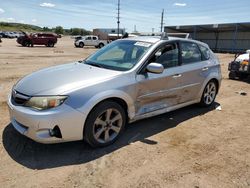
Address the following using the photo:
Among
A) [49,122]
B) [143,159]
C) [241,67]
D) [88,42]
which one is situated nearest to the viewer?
[49,122]

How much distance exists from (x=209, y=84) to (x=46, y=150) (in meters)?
3.91

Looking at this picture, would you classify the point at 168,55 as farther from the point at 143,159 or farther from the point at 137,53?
the point at 143,159

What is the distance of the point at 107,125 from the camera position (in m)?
4.02

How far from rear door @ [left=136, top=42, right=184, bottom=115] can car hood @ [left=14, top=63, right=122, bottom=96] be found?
0.56 m

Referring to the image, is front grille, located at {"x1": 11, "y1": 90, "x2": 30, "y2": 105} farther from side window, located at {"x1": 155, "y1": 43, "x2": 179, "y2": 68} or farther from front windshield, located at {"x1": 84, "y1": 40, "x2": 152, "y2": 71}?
side window, located at {"x1": 155, "y1": 43, "x2": 179, "y2": 68}

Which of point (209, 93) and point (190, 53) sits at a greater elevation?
point (190, 53)

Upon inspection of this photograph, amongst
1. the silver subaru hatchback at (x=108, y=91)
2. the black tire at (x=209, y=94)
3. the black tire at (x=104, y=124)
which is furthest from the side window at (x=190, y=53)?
the black tire at (x=104, y=124)

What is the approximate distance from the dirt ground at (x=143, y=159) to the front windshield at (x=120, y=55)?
1194 millimetres

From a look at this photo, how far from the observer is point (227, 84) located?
30.6 ft

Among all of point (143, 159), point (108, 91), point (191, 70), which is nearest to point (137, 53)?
point (108, 91)

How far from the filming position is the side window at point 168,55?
4.71 metres

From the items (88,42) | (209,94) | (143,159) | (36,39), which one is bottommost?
(143,159)

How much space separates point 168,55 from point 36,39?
31.5m

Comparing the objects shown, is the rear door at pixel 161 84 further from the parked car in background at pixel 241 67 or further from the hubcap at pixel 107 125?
the parked car in background at pixel 241 67
